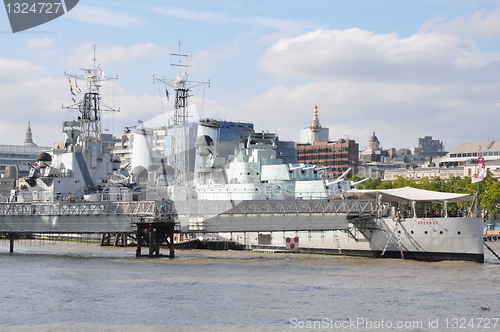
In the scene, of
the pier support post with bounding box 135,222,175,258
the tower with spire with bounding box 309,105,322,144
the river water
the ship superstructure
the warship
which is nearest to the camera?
the river water

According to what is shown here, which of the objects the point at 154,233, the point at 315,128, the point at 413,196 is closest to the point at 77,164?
the point at 154,233

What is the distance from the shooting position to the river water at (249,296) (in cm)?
2822

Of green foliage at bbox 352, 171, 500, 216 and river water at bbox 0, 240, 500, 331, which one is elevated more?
green foliage at bbox 352, 171, 500, 216

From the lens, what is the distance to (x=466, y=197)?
168 feet

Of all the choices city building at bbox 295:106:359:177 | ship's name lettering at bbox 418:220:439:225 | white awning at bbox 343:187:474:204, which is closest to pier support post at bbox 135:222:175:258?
white awning at bbox 343:187:474:204

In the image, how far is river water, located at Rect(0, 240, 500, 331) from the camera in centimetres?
2822

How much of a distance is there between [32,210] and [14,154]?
5524 inches

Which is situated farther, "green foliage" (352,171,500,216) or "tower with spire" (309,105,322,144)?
"tower with spire" (309,105,322,144)

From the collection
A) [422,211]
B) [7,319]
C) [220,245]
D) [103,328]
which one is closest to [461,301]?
[103,328]

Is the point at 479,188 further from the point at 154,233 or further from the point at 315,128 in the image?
the point at 315,128

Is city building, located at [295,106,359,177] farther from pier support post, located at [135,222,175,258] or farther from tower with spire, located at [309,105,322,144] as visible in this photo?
pier support post, located at [135,222,175,258]

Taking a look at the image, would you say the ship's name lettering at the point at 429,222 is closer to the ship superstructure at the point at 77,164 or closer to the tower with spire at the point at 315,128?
the ship superstructure at the point at 77,164

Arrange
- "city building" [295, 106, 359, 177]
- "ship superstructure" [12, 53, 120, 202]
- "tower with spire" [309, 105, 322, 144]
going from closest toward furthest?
1. "ship superstructure" [12, 53, 120, 202]
2. "city building" [295, 106, 359, 177]
3. "tower with spire" [309, 105, 322, 144]

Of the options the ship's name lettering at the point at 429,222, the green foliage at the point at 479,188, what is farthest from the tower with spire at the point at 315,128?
the ship's name lettering at the point at 429,222
